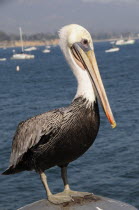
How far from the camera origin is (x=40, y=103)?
43250 millimetres

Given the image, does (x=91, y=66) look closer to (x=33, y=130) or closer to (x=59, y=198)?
(x=33, y=130)

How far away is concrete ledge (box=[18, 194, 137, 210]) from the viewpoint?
4465 mm

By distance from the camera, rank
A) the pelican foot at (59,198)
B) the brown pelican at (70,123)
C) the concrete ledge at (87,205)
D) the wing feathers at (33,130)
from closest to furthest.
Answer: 1. the concrete ledge at (87,205)
2. the pelican foot at (59,198)
3. the brown pelican at (70,123)
4. the wing feathers at (33,130)

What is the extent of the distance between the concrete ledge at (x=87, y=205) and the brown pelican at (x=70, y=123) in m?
0.12

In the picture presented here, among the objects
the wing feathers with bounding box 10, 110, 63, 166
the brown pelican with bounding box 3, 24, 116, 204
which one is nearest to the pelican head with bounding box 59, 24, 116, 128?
the brown pelican with bounding box 3, 24, 116, 204

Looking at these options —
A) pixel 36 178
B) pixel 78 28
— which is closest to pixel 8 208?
pixel 36 178

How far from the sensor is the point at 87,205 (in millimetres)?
4547

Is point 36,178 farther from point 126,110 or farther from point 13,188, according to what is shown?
point 126,110

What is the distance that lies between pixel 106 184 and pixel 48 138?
15092mm

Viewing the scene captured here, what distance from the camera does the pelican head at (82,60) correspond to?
5.05 m

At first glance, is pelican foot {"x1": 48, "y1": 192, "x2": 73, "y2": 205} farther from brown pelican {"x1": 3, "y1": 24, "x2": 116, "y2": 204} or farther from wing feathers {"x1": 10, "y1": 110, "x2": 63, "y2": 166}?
wing feathers {"x1": 10, "y1": 110, "x2": 63, "y2": 166}

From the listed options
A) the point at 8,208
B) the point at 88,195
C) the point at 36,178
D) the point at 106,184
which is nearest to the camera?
the point at 88,195

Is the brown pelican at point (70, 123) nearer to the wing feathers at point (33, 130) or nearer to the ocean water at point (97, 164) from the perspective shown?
the wing feathers at point (33, 130)

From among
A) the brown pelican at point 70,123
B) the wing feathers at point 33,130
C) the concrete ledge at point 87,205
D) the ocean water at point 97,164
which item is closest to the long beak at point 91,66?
the brown pelican at point 70,123
